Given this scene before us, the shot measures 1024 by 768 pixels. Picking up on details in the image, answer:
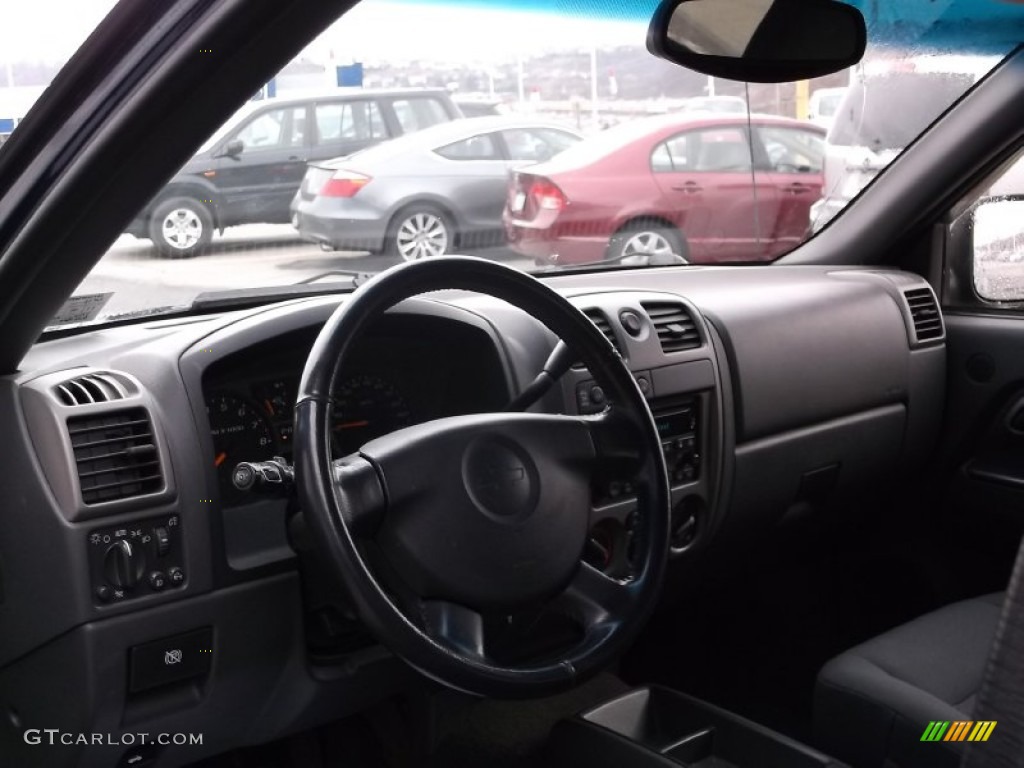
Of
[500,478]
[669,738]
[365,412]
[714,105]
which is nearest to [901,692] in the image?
[669,738]

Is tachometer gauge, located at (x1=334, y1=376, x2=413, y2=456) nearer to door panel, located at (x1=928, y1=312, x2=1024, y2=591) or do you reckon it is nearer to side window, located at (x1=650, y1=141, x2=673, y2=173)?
side window, located at (x1=650, y1=141, x2=673, y2=173)

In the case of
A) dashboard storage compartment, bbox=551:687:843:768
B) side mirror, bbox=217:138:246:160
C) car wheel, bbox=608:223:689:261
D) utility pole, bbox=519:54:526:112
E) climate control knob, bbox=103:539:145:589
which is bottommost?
dashboard storage compartment, bbox=551:687:843:768

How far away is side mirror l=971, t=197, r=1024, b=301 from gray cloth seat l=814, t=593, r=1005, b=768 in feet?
4.21

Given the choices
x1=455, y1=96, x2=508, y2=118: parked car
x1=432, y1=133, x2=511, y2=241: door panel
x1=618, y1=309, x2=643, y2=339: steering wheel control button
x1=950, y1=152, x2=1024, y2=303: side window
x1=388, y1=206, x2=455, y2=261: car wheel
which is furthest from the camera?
x1=950, y1=152, x2=1024, y2=303: side window

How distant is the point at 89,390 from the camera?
83.2 inches

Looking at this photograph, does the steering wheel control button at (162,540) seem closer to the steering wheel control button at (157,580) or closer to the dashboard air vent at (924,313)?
the steering wheel control button at (157,580)

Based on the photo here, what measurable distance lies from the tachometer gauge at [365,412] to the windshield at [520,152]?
11.0 inches

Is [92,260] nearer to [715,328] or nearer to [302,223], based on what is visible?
[302,223]

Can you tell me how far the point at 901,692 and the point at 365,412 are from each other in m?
1.16

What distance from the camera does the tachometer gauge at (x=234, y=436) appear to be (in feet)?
7.61

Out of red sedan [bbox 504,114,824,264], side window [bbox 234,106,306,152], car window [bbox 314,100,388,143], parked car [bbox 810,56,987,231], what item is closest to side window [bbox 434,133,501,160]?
red sedan [bbox 504,114,824,264]

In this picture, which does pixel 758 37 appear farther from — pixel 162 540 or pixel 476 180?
pixel 162 540

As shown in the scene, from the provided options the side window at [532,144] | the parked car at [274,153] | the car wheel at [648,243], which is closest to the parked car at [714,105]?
the car wheel at [648,243]
